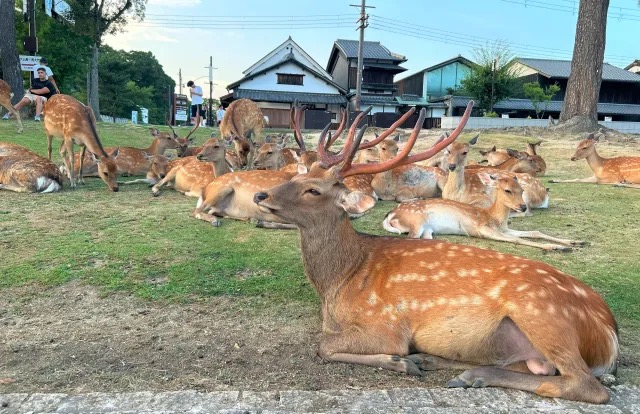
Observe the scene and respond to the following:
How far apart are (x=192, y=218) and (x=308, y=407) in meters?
4.07

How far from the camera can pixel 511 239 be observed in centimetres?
539

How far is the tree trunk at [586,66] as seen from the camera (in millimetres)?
14992

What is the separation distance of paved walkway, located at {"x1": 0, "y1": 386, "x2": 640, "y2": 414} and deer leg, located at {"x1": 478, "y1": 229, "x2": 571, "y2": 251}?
2784 millimetres

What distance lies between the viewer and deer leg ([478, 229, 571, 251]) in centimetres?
507

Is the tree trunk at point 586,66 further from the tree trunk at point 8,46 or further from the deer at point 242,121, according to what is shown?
the tree trunk at point 8,46

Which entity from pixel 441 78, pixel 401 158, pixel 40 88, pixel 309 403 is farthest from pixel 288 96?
pixel 309 403

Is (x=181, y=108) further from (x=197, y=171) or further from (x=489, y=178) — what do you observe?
(x=489, y=178)

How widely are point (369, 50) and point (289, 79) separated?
718 cm

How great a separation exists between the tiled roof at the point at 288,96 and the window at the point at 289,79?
0.95 meters

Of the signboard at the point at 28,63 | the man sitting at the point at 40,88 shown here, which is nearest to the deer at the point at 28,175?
the man sitting at the point at 40,88

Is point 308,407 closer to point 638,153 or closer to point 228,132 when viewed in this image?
point 228,132

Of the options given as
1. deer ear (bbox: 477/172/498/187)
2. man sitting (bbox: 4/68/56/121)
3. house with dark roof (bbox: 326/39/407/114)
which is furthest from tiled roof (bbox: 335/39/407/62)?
deer ear (bbox: 477/172/498/187)

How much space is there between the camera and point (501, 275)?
9.01 feet

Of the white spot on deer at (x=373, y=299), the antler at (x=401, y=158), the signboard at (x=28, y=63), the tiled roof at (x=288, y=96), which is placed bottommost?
the white spot on deer at (x=373, y=299)
